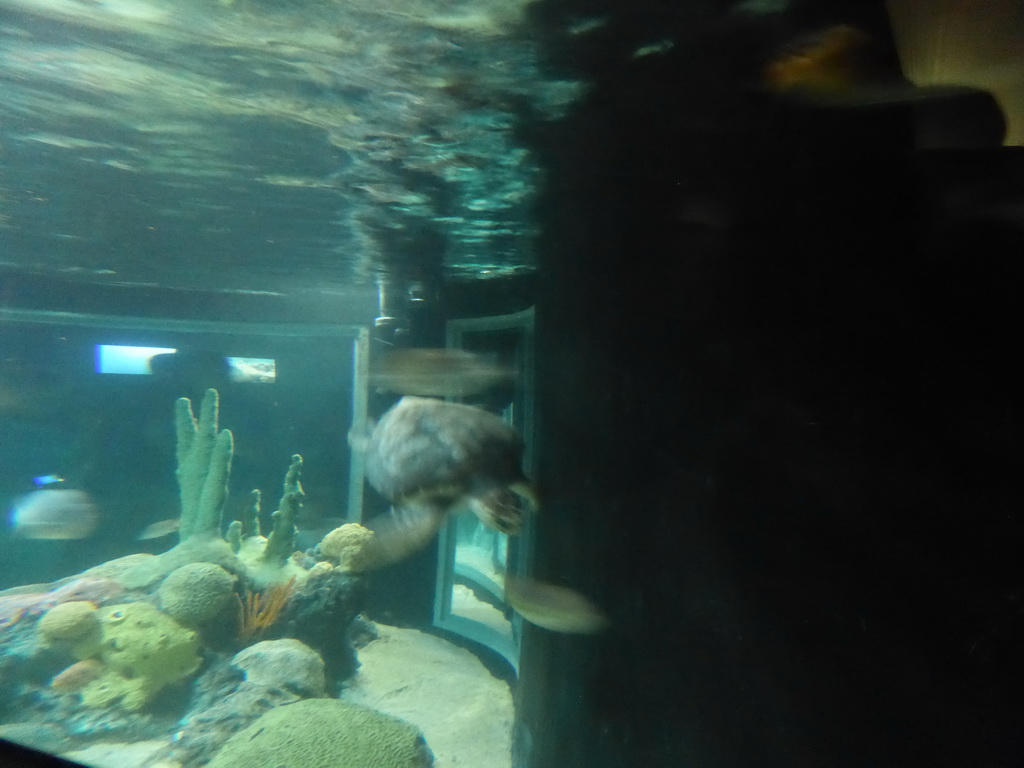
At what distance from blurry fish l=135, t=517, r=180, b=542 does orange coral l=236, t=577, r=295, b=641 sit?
885 cm

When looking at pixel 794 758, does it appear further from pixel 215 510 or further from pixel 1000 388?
pixel 215 510

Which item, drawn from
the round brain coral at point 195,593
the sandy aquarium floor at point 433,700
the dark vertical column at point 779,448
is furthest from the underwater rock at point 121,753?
the dark vertical column at point 779,448

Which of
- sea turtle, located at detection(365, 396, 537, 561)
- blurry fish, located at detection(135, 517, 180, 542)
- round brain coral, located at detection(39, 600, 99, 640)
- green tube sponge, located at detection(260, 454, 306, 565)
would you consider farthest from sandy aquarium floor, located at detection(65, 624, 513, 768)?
blurry fish, located at detection(135, 517, 180, 542)

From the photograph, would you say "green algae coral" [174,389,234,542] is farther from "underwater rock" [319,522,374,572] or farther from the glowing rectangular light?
the glowing rectangular light

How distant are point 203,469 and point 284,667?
21.9 feet

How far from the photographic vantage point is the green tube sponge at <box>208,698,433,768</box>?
4.89 m

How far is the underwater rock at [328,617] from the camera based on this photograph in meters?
8.45

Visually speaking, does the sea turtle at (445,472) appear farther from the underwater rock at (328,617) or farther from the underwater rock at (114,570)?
the underwater rock at (114,570)

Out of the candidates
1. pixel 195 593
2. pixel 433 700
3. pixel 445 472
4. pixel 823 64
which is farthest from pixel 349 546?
pixel 823 64

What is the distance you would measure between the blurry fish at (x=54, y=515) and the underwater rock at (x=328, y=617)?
7.59 metres

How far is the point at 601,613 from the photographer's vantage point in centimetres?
362

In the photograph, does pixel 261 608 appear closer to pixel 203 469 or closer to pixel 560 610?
pixel 203 469

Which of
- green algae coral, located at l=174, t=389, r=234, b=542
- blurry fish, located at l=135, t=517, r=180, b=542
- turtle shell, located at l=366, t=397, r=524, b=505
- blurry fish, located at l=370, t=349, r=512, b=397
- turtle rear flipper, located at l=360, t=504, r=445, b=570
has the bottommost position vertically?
blurry fish, located at l=135, t=517, r=180, b=542

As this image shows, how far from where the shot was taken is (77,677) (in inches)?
280
